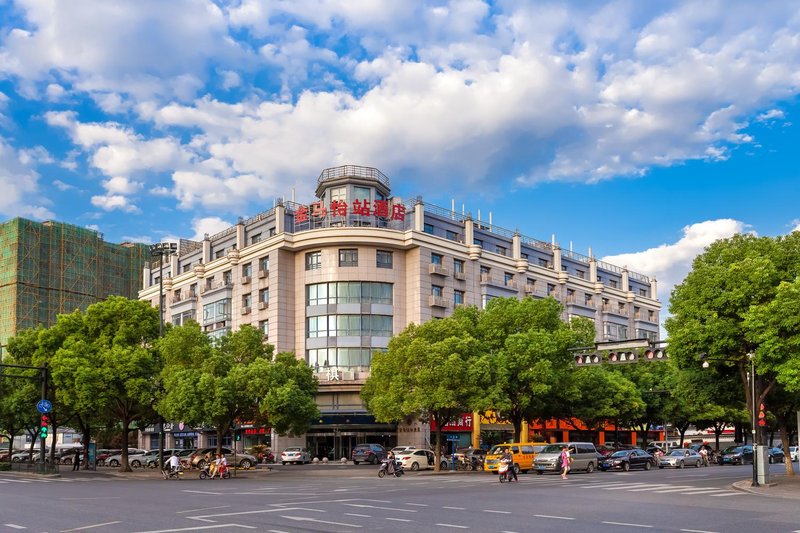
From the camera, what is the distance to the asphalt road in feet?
58.0

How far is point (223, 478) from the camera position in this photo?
41562 millimetres

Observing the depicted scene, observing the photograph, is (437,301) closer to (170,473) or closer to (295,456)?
(295,456)

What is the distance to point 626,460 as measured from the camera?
159ft

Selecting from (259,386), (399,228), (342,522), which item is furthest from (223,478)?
(399,228)

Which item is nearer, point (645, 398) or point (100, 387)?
point (100, 387)

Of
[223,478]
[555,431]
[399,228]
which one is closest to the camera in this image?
[223,478]

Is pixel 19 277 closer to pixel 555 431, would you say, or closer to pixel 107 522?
pixel 555 431

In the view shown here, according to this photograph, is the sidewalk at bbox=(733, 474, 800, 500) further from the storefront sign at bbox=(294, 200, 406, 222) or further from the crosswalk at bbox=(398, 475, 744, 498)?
the storefront sign at bbox=(294, 200, 406, 222)

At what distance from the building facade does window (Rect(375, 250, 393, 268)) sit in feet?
0.35

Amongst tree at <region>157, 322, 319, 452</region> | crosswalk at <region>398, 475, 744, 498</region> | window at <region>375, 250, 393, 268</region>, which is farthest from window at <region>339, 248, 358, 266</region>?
crosswalk at <region>398, 475, 744, 498</region>

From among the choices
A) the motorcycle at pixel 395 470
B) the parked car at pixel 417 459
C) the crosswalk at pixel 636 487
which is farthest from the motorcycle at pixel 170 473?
the crosswalk at pixel 636 487

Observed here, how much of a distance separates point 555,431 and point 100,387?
4872 centimetres

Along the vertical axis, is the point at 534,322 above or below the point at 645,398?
above

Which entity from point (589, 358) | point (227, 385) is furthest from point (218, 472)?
point (589, 358)
